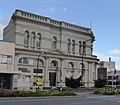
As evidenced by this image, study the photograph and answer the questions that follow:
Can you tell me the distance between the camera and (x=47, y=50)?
5428 centimetres

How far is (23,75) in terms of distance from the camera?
4928 cm

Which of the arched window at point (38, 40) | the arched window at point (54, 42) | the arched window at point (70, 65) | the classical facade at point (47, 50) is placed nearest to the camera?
the classical facade at point (47, 50)

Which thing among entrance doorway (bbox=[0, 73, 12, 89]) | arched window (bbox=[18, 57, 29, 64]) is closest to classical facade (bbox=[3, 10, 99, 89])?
arched window (bbox=[18, 57, 29, 64])

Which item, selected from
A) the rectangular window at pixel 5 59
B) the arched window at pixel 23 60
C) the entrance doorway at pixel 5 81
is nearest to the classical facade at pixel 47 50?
the arched window at pixel 23 60

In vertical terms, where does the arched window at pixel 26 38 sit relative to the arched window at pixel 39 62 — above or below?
above

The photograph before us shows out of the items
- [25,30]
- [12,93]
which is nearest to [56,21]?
[25,30]

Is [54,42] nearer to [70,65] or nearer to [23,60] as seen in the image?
[70,65]

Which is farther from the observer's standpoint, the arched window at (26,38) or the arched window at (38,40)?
the arched window at (38,40)

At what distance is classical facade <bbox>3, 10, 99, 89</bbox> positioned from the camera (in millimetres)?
49781

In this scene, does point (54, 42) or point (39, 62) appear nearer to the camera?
point (39, 62)

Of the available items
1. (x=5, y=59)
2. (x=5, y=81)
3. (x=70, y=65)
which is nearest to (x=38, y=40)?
(x=5, y=59)

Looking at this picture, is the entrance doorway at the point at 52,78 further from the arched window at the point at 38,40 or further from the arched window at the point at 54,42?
the arched window at the point at 38,40

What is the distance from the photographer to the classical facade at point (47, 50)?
4978 cm

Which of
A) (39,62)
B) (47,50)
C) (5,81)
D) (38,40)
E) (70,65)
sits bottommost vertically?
(5,81)
